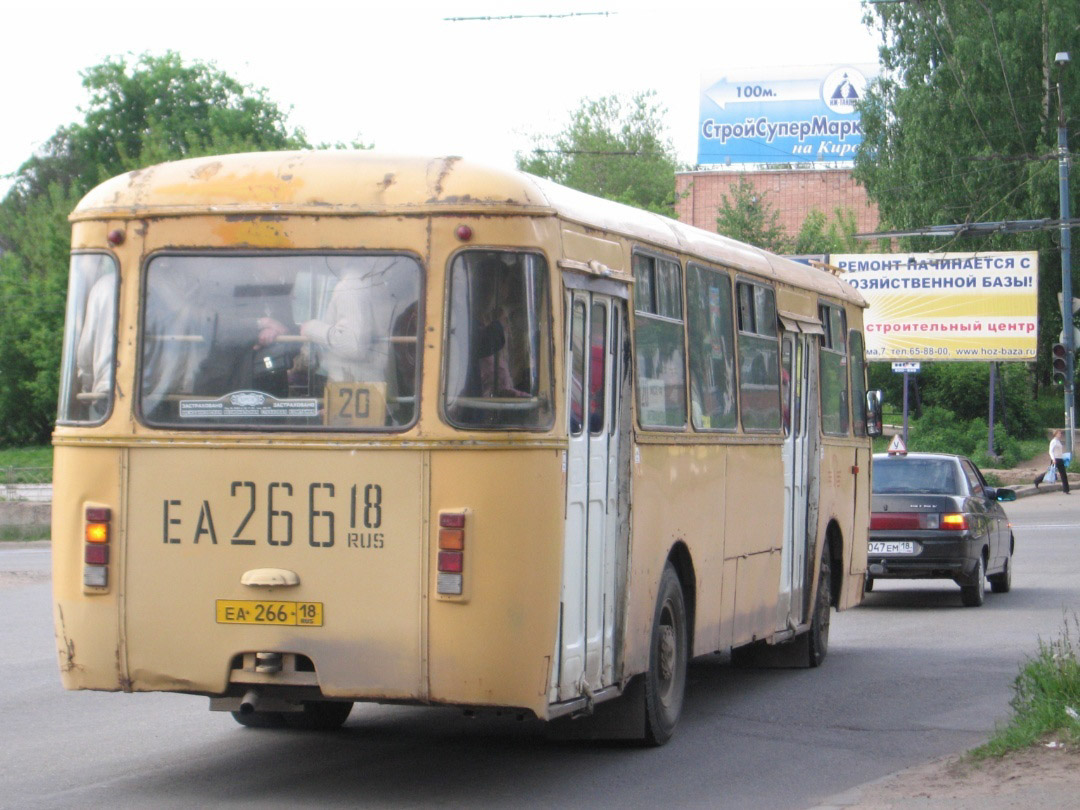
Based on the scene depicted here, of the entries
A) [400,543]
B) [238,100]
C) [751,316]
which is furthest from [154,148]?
[400,543]

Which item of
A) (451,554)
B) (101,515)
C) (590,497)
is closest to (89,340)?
(101,515)

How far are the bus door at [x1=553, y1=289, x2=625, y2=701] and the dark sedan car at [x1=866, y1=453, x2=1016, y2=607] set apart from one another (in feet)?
29.5

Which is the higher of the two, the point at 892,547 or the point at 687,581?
the point at 687,581

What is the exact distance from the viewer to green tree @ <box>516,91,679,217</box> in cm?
8719

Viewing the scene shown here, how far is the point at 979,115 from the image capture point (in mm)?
45906

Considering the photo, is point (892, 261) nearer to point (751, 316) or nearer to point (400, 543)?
point (751, 316)

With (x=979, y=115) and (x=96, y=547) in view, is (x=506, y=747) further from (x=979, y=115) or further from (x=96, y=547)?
(x=979, y=115)

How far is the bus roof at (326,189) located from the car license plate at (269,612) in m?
1.73

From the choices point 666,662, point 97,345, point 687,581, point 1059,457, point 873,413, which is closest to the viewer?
point 97,345

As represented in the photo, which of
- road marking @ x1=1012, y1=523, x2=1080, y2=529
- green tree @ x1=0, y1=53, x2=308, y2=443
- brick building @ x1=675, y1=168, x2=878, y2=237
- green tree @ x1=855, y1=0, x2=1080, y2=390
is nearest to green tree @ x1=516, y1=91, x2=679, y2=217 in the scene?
brick building @ x1=675, y1=168, x2=878, y2=237

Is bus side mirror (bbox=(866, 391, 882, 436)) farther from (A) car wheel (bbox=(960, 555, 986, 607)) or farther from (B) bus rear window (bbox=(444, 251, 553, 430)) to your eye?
(B) bus rear window (bbox=(444, 251, 553, 430))

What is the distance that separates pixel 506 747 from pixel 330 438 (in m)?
2.53

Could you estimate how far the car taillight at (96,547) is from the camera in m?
7.23

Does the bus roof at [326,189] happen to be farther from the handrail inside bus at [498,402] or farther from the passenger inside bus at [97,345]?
the handrail inside bus at [498,402]
